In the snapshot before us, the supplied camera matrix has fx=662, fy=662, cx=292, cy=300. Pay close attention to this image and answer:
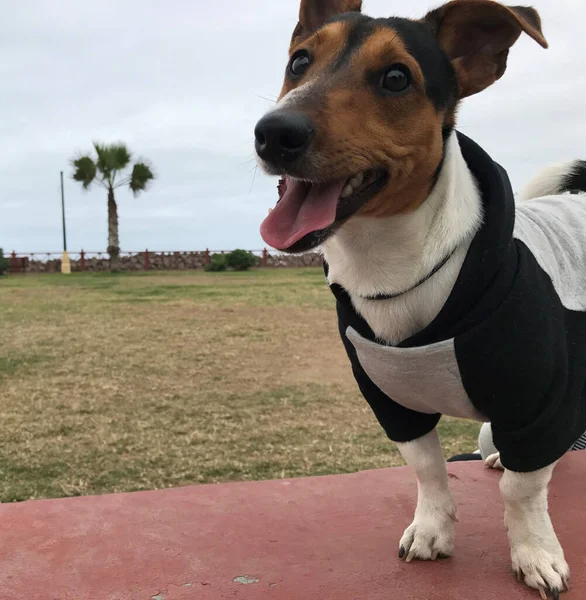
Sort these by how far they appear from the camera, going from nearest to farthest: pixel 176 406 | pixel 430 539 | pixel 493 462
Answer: pixel 430 539 → pixel 493 462 → pixel 176 406

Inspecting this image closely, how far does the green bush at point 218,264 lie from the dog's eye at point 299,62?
877 inches

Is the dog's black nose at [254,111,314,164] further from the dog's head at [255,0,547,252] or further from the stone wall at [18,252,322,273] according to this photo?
the stone wall at [18,252,322,273]

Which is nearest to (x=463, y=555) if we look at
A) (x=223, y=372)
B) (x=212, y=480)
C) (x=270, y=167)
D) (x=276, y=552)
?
(x=276, y=552)

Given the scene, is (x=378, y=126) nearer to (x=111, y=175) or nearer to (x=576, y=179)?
(x=576, y=179)

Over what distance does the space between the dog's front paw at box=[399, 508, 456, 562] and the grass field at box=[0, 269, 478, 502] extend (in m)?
2.00

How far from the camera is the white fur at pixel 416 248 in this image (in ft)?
5.44

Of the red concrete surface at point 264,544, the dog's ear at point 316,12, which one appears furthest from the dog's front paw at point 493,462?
the dog's ear at point 316,12

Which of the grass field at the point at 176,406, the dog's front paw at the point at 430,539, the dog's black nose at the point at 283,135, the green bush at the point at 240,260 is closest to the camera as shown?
the dog's black nose at the point at 283,135

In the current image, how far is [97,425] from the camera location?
4738mm

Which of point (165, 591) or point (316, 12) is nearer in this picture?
point (165, 591)

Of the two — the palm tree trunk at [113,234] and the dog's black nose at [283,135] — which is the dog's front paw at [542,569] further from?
the palm tree trunk at [113,234]

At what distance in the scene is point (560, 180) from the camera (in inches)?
104

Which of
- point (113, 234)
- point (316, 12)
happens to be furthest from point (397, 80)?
point (113, 234)

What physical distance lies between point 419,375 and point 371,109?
2.15 feet
